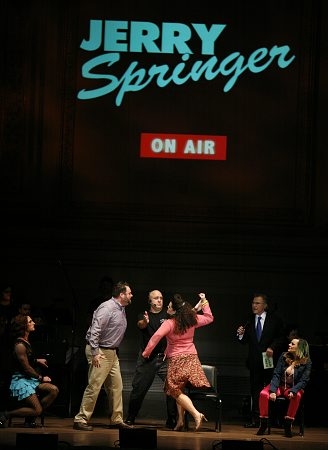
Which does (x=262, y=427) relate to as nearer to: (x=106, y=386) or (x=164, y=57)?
(x=106, y=386)

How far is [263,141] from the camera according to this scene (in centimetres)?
1661

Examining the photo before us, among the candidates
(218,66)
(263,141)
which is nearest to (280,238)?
(263,141)

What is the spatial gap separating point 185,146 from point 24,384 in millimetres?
5990

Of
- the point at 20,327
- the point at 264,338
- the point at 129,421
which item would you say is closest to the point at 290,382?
the point at 264,338

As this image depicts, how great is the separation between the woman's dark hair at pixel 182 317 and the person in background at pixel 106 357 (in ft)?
1.87

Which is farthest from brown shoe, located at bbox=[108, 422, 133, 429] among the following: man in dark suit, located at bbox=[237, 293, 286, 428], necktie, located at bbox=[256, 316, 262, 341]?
necktie, located at bbox=[256, 316, 262, 341]

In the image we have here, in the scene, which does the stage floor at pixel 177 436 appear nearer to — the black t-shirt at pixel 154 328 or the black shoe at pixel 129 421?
the black shoe at pixel 129 421

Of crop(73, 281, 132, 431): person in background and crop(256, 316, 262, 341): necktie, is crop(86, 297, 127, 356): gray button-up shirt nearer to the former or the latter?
crop(73, 281, 132, 431): person in background

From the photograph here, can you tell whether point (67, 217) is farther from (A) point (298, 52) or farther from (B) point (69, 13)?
(A) point (298, 52)

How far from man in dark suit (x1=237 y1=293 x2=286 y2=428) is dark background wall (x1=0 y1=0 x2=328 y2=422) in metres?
3.30

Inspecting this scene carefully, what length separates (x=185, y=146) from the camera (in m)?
16.5

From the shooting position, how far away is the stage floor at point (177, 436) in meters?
10.5

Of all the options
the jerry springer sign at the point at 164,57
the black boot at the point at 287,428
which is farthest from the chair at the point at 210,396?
the jerry springer sign at the point at 164,57

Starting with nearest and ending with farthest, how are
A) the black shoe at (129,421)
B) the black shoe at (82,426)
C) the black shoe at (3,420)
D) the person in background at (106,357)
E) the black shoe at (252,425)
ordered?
the black shoe at (3,420) → the black shoe at (82,426) → the person in background at (106,357) → the black shoe at (129,421) → the black shoe at (252,425)
